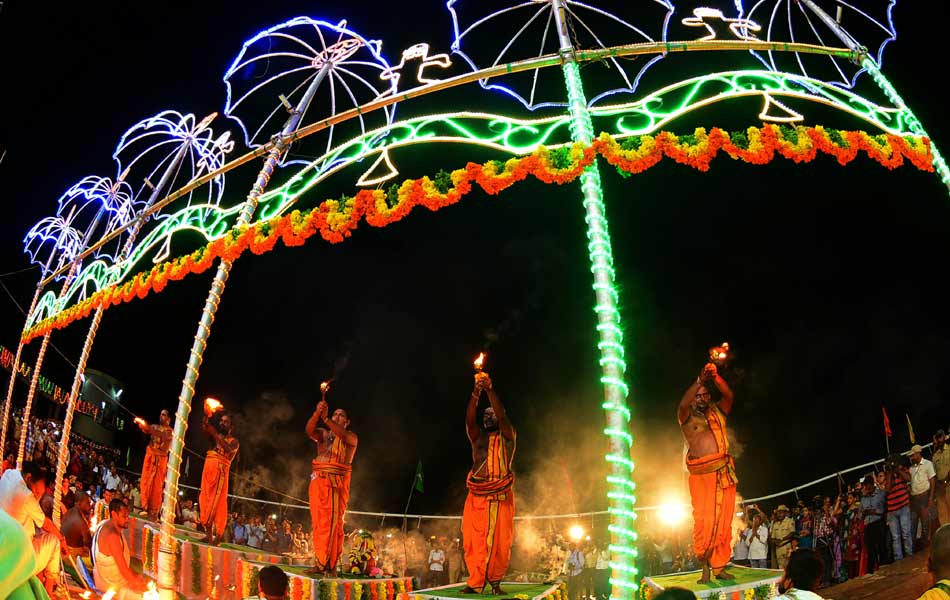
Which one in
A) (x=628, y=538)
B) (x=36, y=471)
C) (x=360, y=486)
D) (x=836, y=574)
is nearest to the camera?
(x=628, y=538)

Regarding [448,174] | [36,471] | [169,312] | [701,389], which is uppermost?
[169,312]

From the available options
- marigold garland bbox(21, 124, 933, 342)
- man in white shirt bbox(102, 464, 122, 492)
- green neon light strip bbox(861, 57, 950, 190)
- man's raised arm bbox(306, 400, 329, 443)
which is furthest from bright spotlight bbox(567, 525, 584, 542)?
man in white shirt bbox(102, 464, 122, 492)

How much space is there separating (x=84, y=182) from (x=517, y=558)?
14040mm

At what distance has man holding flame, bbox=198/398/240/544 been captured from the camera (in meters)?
12.7

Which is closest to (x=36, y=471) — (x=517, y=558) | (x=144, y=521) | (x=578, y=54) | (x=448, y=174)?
(x=448, y=174)

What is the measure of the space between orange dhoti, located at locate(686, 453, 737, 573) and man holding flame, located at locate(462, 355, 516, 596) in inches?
91.7

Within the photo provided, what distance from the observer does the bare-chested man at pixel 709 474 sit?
821 centimetres

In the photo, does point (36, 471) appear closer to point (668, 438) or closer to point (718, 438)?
point (718, 438)

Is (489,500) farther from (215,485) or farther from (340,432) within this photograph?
(215,485)

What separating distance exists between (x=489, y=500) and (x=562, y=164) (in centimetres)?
→ 451

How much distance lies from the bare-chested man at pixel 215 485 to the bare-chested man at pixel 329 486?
2.63 m

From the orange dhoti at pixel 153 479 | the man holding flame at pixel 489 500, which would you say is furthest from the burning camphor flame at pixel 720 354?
the orange dhoti at pixel 153 479

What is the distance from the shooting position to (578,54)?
8.52 metres

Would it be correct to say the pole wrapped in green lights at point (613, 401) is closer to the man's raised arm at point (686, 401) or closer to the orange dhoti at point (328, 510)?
the man's raised arm at point (686, 401)
